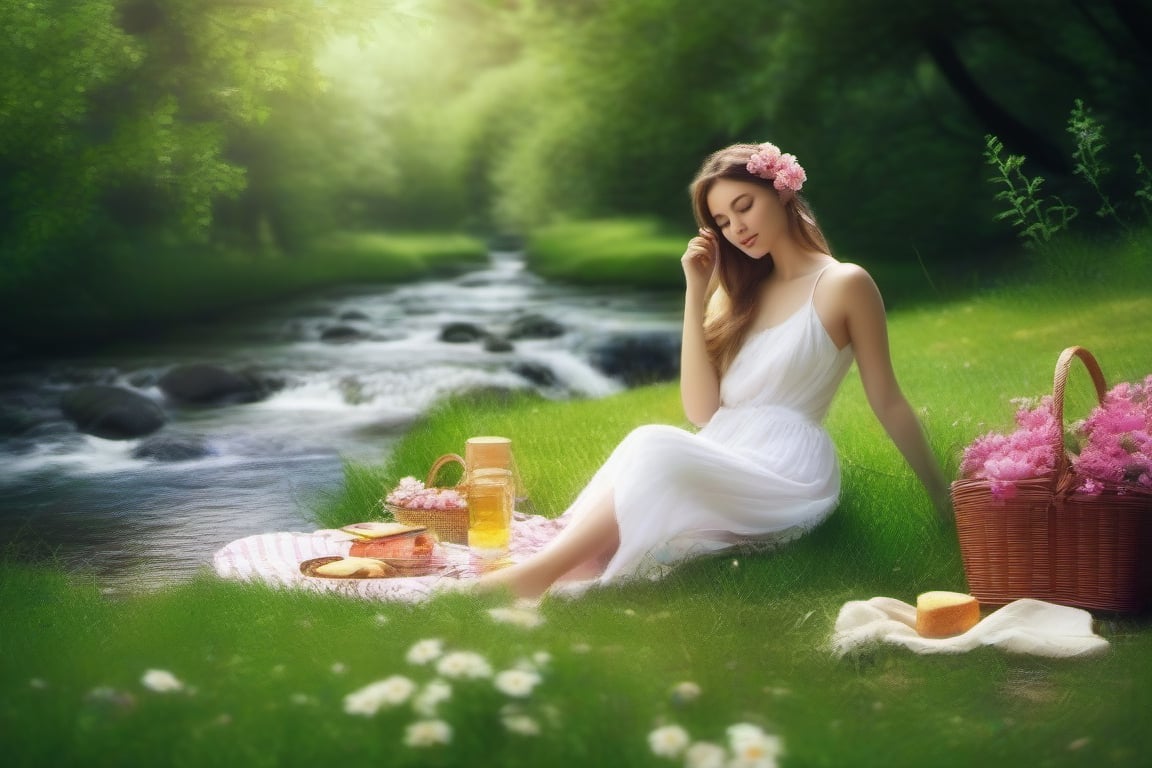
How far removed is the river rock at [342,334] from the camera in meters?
12.4

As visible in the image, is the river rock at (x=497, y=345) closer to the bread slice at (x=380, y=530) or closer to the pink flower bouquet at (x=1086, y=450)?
the bread slice at (x=380, y=530)

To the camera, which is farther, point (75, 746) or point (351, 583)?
point (351, 583)

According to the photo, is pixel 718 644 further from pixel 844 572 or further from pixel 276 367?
pixel 276 367

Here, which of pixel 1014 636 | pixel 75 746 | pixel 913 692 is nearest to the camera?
pixel 75 746

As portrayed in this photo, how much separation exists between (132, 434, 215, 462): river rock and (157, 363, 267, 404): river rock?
1.45 meters

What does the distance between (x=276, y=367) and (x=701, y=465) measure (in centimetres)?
816

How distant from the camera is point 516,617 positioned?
125 inches

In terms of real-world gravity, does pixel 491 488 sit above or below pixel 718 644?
above

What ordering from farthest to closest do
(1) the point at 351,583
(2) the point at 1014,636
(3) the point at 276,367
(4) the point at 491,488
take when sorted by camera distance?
(3) the point at 276,367 → (4) the point at 491,488 → (1) the point at 351,583 → (2) the point at 1014,636

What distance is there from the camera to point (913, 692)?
9.48 feet

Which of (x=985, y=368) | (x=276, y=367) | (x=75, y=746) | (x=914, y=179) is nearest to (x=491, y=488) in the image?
(x=75, y=746)

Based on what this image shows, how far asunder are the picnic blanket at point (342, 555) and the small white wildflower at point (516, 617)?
37 centimetres

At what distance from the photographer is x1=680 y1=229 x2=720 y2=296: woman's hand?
3.93 m

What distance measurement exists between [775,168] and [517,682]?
6.85ft
